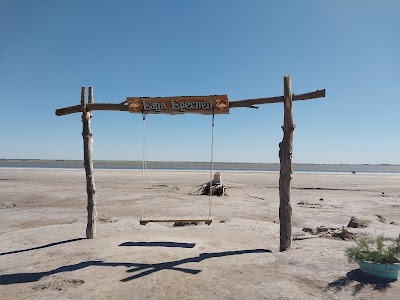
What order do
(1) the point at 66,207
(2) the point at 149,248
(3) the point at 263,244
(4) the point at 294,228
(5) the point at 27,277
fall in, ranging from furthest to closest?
(1) the point at 66,207, (4) the point at 294,228, (3) the point at 263,244, (2) the point at 149,248, (5) the point at 27,277

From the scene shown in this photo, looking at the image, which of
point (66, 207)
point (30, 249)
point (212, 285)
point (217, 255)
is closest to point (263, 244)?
point (217, 255)

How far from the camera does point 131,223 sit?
1134 centimetres

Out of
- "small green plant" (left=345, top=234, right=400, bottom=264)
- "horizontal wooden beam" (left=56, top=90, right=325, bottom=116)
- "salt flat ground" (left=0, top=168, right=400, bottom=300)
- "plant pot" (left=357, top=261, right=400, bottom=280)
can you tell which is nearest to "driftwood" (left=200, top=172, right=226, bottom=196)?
"salt flat ground" (left=0, top=168, right=400, bottom=300)

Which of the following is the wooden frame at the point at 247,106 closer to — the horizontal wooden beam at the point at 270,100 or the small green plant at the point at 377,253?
the horizontal wooden beam at the point at 270,100

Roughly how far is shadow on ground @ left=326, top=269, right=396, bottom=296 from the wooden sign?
4.66m

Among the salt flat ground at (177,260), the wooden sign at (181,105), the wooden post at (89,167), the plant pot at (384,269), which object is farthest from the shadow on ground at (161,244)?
the plant pot at (384,269)

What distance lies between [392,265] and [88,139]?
751cm

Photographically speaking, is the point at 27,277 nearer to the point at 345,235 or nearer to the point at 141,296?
the point at 141,296

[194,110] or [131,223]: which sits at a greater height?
[194,110]

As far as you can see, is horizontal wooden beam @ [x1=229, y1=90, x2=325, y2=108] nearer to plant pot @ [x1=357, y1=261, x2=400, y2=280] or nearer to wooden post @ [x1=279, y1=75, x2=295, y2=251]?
wooden post @ [x1=279, y1=75, x2=295, y2=251]

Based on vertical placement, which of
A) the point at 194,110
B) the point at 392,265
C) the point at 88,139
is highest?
the point at 194,110

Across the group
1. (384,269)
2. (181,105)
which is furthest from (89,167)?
(384,269)

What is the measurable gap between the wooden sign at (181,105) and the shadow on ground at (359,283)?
4662 millimetres

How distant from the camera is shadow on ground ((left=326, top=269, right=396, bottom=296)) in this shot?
5613mm
